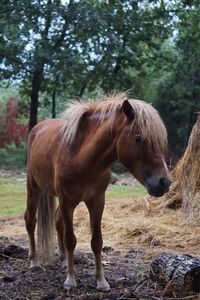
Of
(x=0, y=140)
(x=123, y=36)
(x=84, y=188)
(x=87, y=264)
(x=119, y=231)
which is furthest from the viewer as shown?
(x=0, y=140)

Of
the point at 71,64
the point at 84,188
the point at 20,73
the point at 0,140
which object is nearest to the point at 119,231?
the point at 84,188

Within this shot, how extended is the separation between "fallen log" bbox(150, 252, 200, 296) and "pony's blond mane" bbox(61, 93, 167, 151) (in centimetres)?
→ 99

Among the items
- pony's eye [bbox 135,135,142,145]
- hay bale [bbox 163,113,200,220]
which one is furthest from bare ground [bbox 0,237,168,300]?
hay bale [bbox 163,113,200,220]

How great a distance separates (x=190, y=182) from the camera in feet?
23.5

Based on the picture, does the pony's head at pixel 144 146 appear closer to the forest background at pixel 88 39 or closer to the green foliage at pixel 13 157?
the forest background at pixel 88 39

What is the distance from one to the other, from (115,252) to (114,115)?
2.37m

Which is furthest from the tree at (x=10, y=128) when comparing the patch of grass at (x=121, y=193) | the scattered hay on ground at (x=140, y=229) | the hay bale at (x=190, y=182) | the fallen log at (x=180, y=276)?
the fallen log at (x=180, y=276)

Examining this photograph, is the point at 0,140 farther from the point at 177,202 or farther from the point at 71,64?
the point at 177,202

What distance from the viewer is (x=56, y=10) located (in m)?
11.3

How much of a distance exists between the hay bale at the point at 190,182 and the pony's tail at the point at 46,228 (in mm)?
2910

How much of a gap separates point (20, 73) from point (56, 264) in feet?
30.3

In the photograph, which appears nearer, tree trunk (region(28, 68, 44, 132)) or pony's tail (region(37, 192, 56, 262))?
pony's tail (region(37, 192, 56, 262))

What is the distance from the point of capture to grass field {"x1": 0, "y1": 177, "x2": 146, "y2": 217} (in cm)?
866

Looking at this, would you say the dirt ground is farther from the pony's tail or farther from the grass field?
the grass field
